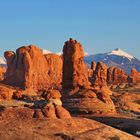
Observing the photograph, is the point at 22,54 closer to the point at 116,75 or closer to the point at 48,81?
the point at 48,81

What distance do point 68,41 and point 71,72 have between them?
22.3ft

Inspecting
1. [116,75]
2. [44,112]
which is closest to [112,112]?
[44,112]

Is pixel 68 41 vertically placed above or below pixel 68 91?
above

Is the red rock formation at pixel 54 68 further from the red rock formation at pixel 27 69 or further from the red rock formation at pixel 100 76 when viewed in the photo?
the red rock formation at pixel 100 76

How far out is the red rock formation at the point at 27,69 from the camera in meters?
152

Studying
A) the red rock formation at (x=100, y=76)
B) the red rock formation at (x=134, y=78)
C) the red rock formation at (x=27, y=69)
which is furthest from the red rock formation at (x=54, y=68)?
the red rock formation at (x=100, y=76)

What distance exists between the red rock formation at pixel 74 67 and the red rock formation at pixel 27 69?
66252mm

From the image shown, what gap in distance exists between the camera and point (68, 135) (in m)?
27.2

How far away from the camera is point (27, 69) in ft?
523

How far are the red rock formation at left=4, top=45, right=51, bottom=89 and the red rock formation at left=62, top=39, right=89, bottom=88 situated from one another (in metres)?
66.3

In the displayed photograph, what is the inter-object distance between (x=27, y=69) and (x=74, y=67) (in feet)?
274

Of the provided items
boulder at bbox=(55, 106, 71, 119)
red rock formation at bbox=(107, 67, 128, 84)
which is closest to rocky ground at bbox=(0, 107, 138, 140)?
boulder at bbox=(55, 106, 71, 119)

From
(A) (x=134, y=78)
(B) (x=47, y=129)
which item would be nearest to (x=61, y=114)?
(B) (x=47, y=129)

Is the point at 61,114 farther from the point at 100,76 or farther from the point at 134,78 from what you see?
the point at 134,78
